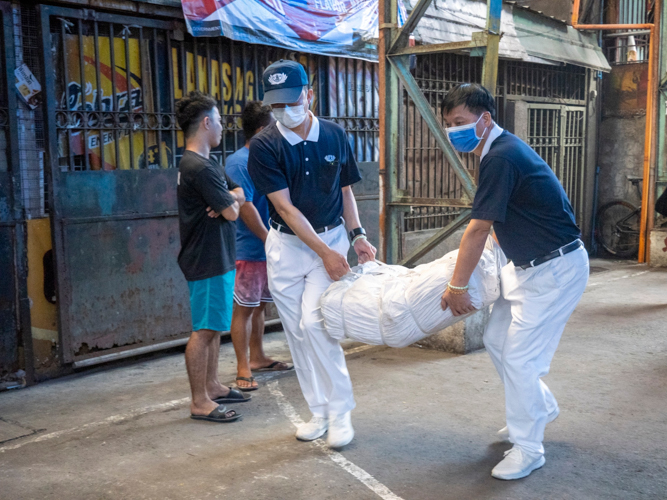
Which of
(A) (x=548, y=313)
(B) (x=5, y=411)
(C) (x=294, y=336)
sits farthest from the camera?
(B) (x=5, y=411)

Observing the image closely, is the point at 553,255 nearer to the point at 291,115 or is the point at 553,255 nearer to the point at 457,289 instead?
the point at 457,289

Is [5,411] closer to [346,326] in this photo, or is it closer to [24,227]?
[24,227]

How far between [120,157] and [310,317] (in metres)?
2.72

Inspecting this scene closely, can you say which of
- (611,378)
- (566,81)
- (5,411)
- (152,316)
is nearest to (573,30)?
(566,81)

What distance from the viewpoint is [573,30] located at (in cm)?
1094

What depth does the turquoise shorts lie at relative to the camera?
432 centimetres

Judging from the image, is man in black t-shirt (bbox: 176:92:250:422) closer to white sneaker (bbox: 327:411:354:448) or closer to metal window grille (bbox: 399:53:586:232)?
white sneaker (bbox: 327:411:354:448)

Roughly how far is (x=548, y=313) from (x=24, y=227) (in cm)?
383

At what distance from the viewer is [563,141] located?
36.6ft

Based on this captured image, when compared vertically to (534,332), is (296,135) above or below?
above

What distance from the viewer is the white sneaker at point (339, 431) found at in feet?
12.8

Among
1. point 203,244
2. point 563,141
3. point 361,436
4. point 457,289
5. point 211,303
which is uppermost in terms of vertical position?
point 563,141

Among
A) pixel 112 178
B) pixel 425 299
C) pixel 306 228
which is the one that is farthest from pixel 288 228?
pixel 112 178

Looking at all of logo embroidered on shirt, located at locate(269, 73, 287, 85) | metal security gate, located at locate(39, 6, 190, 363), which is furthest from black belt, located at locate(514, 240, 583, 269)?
metal security gate, located at locate(39, 6, 190, 363)
